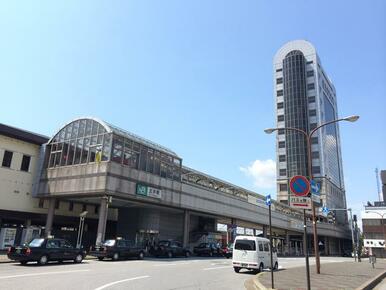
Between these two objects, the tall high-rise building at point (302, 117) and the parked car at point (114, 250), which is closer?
the parked car at point (114, 250)

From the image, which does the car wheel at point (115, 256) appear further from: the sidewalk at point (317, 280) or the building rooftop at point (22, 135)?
the building rooftop at point (22, 135)

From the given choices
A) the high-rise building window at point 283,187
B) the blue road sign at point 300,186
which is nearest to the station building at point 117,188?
the blue road sign at point 300,186

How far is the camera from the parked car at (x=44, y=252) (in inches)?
824

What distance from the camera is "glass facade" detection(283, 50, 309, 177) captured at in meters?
106

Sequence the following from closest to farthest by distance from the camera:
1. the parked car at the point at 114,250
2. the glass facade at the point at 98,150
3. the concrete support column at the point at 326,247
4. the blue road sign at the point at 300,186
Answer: the blue road sign at the point at 300,186, the parked car at the point at 114,250, the glass facade at the point at 98,150, the concrete support column at the point at 326,247

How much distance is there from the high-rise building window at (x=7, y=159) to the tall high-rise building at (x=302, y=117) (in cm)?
8033

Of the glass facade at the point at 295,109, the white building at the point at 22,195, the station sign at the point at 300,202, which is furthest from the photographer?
the glass facade at the point at 295,109

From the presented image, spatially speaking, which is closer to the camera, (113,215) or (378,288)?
(378,288)

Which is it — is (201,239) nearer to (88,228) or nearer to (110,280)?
(88,228)

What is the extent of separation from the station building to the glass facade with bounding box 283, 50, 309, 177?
61003mm

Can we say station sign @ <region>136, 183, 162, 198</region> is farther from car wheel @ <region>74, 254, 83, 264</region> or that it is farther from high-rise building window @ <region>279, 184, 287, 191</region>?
high-rise building window @ <region>279, 184, 287, 191</region>

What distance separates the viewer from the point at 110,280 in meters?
14.2

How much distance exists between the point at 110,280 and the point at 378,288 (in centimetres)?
1122

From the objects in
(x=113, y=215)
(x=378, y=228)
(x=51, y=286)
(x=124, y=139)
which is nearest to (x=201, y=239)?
(x=113, y=215)
